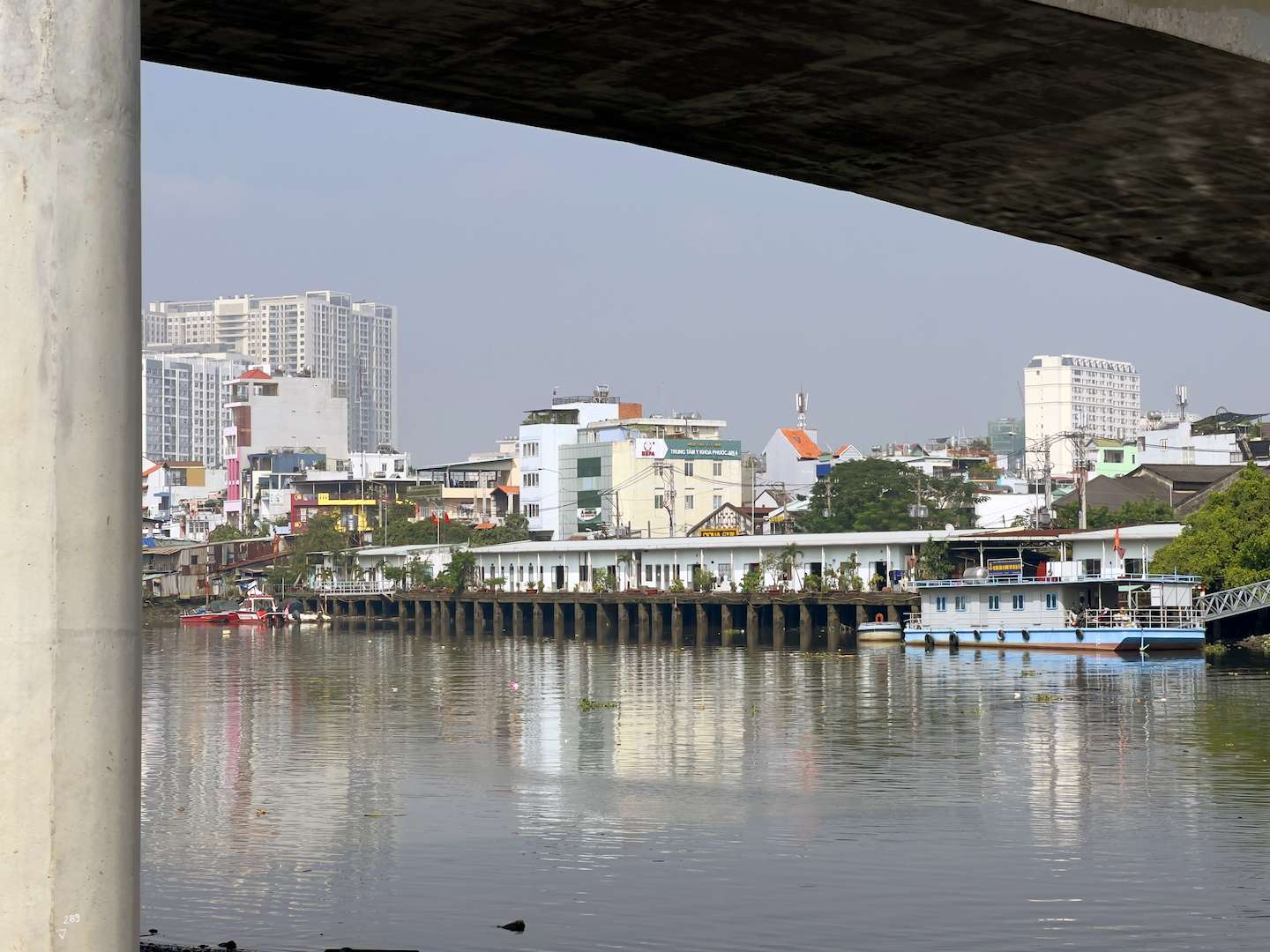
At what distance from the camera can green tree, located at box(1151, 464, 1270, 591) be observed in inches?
2313

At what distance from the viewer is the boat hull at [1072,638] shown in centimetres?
5847

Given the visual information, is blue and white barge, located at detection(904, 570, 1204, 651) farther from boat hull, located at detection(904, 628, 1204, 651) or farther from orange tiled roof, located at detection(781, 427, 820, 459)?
orange tiled roof, located at detection(781, 427, 820, 459)

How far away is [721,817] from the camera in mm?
23703

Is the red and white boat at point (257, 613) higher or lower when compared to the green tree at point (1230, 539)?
lower

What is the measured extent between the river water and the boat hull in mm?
10543

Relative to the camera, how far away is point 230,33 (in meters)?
6.98

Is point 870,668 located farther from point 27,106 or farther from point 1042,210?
point 27,106

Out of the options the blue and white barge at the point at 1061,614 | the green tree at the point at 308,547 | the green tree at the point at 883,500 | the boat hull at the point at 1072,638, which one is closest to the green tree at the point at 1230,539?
the blue and white barge at the point at 1061,614

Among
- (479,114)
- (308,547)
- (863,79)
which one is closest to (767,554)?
(308,547)

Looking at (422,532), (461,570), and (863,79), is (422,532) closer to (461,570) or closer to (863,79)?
(461,570)

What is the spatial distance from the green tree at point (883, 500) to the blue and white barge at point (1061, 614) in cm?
2372

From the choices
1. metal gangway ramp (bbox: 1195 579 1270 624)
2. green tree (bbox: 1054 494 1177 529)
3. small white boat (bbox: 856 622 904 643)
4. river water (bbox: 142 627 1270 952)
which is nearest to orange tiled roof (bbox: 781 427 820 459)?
green tree (bbox: 1054 494 1177 529)

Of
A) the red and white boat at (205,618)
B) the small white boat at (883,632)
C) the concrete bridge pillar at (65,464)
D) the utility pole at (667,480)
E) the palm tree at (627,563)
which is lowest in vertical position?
the red and white boat at (205,618)

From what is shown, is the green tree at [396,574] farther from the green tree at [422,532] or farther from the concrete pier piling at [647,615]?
the green tree at [422,532]
